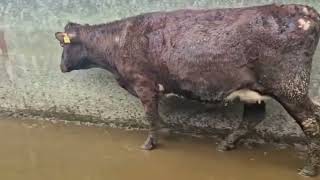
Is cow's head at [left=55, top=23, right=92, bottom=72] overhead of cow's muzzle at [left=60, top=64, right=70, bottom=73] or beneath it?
overhead

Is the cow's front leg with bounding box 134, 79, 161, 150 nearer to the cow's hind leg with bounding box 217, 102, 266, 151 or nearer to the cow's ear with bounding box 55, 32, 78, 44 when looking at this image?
the cow's hind leg with bounding box 217, 102, 266, 151

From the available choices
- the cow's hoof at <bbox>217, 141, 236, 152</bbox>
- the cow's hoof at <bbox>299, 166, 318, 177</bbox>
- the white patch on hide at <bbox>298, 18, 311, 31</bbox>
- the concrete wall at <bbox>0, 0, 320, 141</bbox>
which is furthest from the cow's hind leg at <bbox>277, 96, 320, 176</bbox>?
the concrete wall at <bbox>0, 0, 320, 141</bbox>

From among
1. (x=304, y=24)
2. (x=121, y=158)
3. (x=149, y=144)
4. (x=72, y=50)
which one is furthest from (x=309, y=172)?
(x=72, y=50)

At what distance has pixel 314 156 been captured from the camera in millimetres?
5953

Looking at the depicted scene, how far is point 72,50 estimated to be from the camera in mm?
7098

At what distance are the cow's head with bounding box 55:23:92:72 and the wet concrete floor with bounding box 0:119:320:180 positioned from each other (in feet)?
2.48

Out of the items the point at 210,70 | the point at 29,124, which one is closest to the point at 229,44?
the point at 210,70

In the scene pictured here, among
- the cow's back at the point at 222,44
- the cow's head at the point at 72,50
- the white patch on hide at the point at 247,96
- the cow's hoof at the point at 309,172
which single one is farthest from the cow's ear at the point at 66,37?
the cow's hoof at the point at 309,172

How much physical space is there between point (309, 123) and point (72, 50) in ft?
9.14

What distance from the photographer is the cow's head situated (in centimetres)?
698

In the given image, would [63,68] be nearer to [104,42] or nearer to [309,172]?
[104,42]

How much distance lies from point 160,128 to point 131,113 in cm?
40

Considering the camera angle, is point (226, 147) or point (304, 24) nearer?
Answer: point (304, 24)

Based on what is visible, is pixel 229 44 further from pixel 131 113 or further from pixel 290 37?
pixel 131 113
